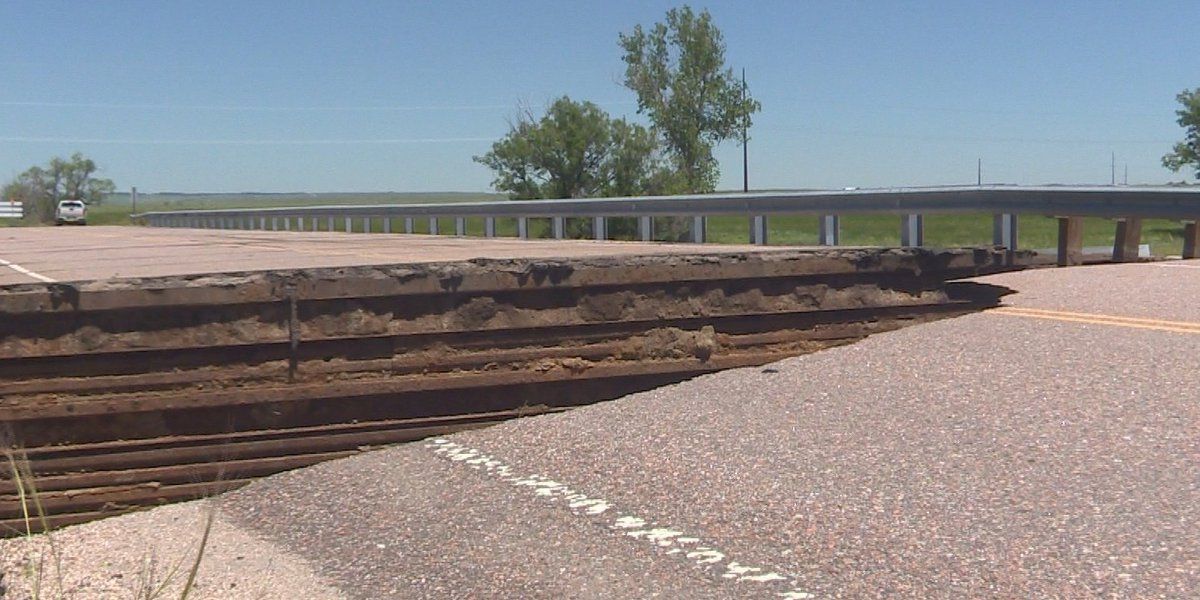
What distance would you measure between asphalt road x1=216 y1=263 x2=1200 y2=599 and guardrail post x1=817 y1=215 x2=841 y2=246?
7.80m

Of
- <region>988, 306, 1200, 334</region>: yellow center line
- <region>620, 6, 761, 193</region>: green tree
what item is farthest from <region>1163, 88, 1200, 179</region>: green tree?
<region>988, 306, 1200, 334</region>: yellow center line

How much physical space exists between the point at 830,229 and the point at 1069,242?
3379 mm

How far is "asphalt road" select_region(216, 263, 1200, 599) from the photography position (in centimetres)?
559

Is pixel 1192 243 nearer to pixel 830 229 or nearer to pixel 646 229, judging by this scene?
pixel 830 229

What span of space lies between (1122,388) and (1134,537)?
2429 mm

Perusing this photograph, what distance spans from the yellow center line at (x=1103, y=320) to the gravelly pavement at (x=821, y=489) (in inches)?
10.7

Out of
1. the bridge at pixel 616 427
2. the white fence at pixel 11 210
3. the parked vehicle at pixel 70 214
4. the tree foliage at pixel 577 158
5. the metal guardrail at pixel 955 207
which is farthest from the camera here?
the white fence at pixel 11 210

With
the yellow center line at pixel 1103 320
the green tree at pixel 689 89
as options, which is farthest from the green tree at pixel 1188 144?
the yellow center line at pixel 1103 320

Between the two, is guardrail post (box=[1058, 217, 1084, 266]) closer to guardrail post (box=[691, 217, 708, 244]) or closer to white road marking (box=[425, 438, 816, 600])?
guardrail post (box=[691, 217, 708, 244])

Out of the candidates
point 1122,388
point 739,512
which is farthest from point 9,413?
point 1122,388

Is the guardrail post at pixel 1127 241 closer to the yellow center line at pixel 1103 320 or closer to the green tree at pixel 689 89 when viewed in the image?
the yellow center line at pixel 1103 320

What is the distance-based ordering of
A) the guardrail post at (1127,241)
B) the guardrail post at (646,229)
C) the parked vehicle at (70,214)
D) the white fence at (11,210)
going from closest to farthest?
the guardrail post at (1127,241), the guardrail post at (646,229), the parked vehicle at (70,214), the white fence at (11,210)

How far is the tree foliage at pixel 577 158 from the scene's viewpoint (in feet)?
203

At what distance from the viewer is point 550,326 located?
28.3 feet
